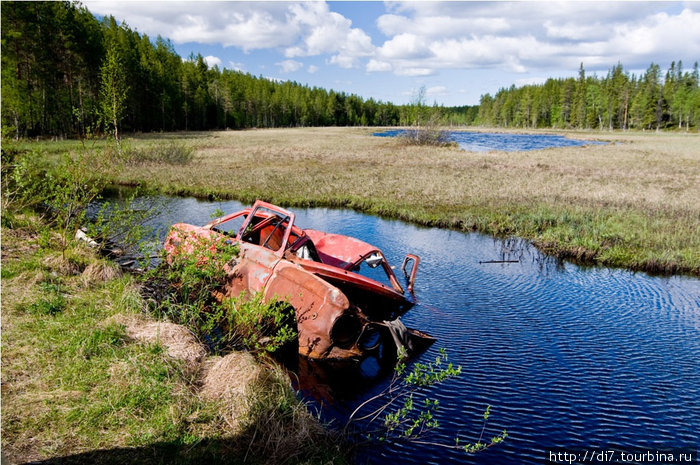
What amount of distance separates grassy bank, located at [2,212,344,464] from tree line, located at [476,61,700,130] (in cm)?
11057

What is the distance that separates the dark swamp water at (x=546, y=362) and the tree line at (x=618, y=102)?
102 metres

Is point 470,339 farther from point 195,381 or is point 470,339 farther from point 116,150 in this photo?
point 116,150

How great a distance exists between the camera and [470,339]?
8.40 m

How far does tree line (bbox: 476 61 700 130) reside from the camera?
305ft

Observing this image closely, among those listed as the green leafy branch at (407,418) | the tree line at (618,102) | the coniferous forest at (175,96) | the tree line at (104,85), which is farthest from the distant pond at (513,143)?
the green leafy branch at (407,418)

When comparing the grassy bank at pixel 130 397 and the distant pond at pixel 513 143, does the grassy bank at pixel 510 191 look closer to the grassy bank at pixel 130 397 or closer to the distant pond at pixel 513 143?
the grassy bank at pixel 130 397

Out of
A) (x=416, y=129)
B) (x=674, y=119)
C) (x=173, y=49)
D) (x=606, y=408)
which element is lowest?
(x=606, y=408)

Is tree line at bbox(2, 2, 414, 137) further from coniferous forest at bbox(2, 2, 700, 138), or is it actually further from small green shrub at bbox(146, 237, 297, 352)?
small green shrub at bbox(146, 237, 297, 352)

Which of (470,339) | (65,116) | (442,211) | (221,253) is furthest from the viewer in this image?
(65,116)

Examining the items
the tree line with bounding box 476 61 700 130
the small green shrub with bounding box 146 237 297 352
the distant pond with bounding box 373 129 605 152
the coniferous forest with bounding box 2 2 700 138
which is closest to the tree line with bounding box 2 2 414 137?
the coniferous forest with bounding box 2 2 700 138

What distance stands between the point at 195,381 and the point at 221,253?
7.47 feet

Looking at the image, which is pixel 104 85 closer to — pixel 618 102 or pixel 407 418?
pixel 407 418

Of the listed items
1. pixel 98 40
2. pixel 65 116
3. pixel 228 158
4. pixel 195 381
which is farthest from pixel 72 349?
pixel 98 40

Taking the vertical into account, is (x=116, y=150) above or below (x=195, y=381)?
above
